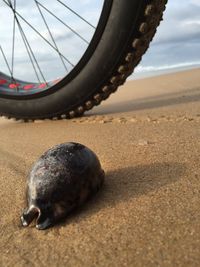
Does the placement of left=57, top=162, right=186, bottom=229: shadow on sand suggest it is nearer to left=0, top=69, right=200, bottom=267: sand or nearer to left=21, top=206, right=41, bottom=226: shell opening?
left=0, top=69, right=200, bottom=267: sand

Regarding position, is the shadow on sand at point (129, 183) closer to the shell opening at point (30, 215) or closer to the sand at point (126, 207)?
the sand at point (126, 207)

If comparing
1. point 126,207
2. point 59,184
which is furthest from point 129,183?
point 59,184

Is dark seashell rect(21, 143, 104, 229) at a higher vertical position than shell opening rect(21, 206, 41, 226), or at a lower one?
higher

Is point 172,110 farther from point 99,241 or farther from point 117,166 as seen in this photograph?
point 99,241

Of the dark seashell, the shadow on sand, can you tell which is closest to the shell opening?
the dark seashell

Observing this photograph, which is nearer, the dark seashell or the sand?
the sand

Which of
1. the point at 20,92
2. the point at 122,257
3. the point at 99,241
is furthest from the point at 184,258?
the point at 20,92

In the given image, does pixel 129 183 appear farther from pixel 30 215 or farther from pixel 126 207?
pixel 30 215
